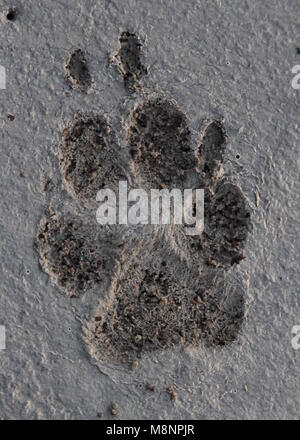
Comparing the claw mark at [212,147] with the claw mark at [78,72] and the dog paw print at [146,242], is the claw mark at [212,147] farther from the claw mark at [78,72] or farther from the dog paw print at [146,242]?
the claw mark at [78,72]

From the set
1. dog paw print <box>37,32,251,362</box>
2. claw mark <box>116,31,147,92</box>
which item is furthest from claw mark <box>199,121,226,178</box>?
claw mark <box>116,31,147,92</box>

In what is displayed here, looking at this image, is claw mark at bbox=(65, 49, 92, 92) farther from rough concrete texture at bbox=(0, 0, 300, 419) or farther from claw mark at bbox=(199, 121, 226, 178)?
claw mark at bbox=(199, 121, 226, 178)

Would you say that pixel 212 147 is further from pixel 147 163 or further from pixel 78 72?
pixel 78 72

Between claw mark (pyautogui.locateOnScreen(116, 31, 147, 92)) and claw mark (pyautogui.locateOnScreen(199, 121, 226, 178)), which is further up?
claw mark (pyautogui.locateOnScreen(116, 31, 147, 92))

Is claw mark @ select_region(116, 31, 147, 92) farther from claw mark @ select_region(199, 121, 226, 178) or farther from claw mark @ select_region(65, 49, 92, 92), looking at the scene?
claw mark @ select_region(199, 121, 226, 178)

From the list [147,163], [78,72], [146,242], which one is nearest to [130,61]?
[78,72]

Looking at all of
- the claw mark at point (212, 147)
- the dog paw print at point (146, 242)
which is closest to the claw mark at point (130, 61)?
the dog paw print at point (146, 242)
